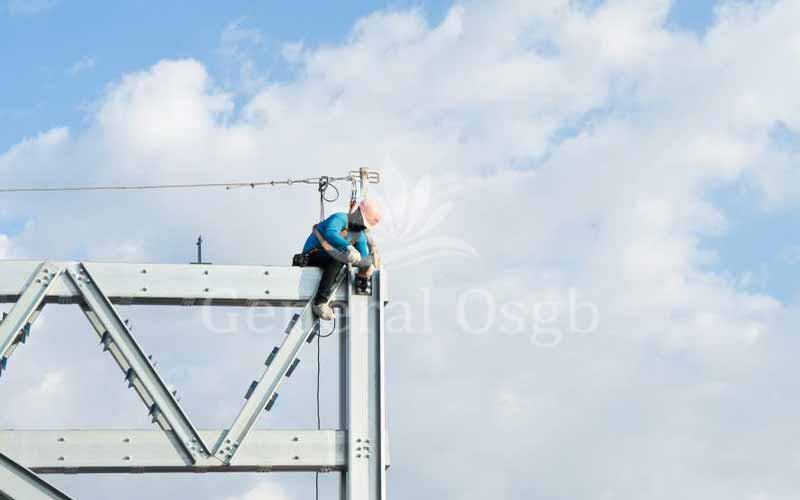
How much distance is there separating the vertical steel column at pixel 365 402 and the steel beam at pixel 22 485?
9.68 feet

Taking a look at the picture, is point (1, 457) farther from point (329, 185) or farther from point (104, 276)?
point (329, 185)

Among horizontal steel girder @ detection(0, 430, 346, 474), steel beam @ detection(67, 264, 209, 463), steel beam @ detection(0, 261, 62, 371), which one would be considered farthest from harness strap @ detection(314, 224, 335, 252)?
steel beam @ detection(0, 261, 62, 371)

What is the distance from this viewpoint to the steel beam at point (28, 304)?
1253cm

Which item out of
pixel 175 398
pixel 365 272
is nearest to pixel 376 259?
pixel 365 272

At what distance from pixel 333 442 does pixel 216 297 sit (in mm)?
1979

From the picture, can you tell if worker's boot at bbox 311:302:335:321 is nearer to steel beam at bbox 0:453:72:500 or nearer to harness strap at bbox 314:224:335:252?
harness strap at bbox 314:224:335:252

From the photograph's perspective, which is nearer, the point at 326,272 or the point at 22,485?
the point at 22,485

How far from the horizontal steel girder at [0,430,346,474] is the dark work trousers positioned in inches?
56.9

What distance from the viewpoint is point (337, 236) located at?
13.1 meters

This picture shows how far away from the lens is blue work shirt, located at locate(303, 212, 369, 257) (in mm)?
13070

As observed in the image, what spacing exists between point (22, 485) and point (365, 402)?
3.57 m

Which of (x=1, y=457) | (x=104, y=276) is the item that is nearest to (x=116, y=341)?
(x=104, y=276)

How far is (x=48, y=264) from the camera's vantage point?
42.0 ft

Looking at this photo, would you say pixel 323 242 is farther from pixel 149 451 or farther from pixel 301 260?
pixel 149 451
